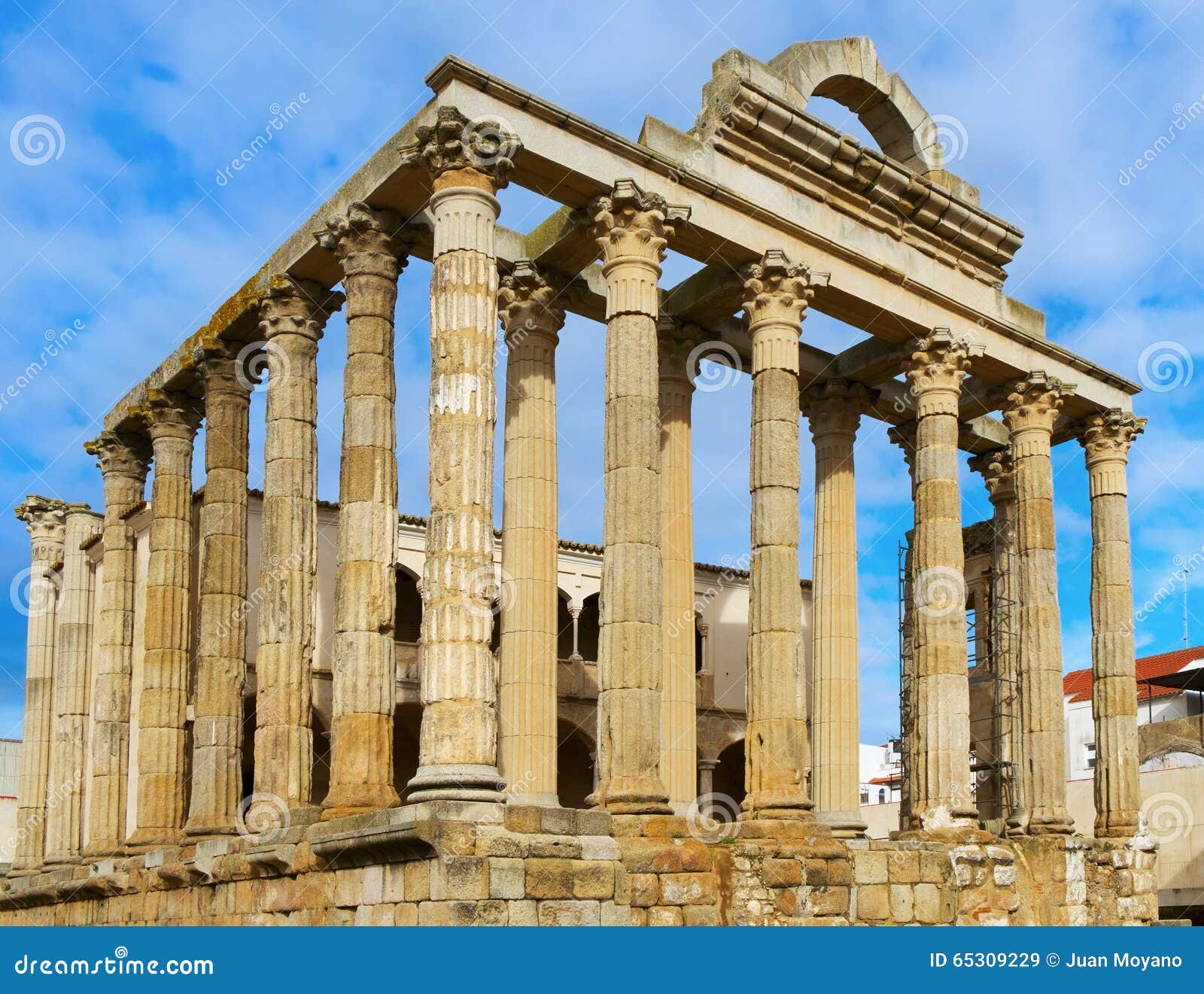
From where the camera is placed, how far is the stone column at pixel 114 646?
23.6 m

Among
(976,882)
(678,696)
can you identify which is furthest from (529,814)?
(976,882)

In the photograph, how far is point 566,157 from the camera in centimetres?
1791

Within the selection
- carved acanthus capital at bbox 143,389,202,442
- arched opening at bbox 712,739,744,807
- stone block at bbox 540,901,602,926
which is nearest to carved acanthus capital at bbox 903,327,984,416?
stone block at bbox 540,901,602,926

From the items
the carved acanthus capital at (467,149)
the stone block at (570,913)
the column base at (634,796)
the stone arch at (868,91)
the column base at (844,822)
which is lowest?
the stone block at (570,913)

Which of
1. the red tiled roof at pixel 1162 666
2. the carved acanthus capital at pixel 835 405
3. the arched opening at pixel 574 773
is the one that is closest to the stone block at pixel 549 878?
the carved acanthus capital at pixel 835 405

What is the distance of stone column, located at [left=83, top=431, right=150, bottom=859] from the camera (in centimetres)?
2356

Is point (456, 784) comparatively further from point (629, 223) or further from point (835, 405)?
point (835, 405)

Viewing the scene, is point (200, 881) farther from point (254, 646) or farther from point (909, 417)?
point (909, 417)

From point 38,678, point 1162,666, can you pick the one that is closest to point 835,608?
point 38,678

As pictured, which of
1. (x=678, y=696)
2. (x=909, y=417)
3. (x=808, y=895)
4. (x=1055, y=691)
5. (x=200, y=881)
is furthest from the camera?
(x=909, y=417)

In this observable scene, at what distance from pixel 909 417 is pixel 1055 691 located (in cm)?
522

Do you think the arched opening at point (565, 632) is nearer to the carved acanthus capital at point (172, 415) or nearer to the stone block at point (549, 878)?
the carved acanthus capital at point (172, 415)

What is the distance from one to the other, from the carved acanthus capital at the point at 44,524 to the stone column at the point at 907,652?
1635 centimetres

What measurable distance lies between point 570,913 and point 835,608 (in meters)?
9.23
